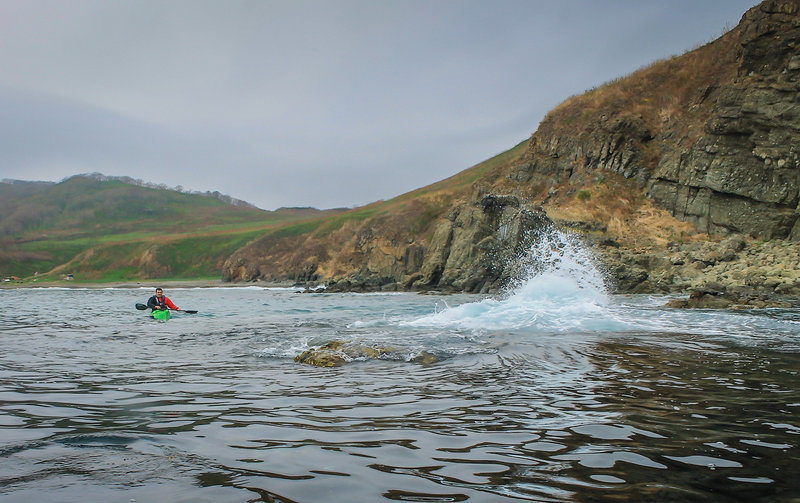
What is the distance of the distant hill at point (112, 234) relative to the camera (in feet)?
365

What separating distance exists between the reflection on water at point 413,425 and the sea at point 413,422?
2cm

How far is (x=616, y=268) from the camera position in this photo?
107ft

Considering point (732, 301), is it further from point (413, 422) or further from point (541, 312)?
point (413, 422)

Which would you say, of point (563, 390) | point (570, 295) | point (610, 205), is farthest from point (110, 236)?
point (563, 390)

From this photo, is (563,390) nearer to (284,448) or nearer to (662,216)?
(284,448)

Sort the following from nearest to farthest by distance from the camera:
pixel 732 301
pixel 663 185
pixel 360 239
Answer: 1. pixel 732 301
2. pixel 663 185
3. pixel 360 239

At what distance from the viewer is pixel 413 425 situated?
4797 mm

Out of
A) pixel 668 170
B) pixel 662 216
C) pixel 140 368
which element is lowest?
pixel 140 368

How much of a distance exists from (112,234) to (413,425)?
558ft

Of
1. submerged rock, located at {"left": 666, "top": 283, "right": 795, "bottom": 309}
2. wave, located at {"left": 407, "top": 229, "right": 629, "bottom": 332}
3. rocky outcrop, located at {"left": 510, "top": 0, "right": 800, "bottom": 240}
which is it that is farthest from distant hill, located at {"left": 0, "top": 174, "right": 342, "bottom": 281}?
submerged rock, located at {"left": 666, "top": 283, "right": 795, "bottom": 309}

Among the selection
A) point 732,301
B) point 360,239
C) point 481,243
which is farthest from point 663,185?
point 360,239

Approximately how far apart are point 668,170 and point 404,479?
44443 mm

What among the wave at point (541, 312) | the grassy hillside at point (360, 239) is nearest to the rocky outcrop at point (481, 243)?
the grassy hillside at point (360, 239)

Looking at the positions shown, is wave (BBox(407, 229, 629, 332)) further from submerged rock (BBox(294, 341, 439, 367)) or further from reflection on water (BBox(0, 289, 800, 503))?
submerged rock (BBox(294, 341, 439, 367))
